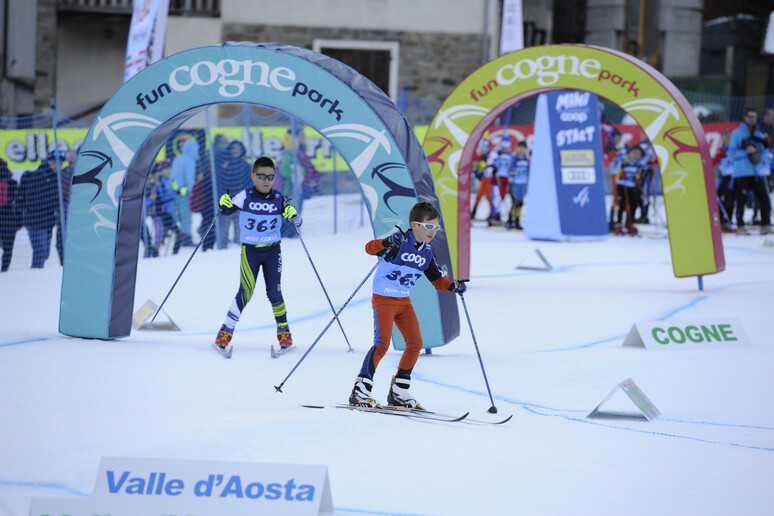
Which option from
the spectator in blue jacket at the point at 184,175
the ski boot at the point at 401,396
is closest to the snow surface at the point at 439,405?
the ski boot at the point at 401,396

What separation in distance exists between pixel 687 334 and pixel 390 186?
2.84 m

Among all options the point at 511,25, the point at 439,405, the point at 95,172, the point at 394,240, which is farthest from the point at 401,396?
the point at 511,25

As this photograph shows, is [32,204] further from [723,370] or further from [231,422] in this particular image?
[723,370]

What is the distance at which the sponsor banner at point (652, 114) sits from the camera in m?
9.94

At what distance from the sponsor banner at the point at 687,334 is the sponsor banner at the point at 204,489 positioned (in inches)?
189

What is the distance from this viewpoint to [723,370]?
6961mm

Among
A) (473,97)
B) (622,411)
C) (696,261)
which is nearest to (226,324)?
(622,411)

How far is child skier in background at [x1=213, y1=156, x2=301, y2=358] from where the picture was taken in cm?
725

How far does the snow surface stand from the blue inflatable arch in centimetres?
42

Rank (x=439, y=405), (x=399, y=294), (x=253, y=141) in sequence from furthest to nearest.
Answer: (x=253, y=141) < (x=439, y=405) < (x=399, y=294)

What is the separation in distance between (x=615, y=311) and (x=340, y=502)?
6.26 meters

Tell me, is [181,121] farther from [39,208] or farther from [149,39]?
[39,208]

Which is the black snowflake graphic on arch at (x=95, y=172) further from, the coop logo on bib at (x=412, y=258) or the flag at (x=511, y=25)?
the flag at (x=511, y=25)

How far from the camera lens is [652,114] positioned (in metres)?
9.98
